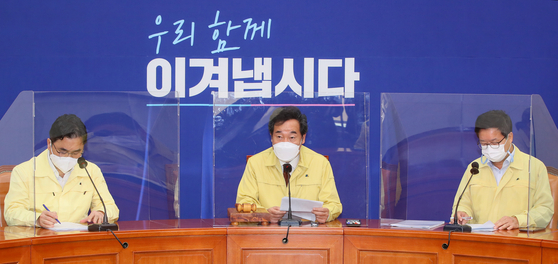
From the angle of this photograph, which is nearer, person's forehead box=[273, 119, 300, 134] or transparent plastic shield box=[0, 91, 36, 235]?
transparent plastic shield box=[0, 91, 36, 235]

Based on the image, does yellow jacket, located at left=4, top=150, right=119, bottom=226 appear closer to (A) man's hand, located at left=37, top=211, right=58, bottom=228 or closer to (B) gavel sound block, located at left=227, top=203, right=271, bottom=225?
(A) man's hand, located at left=37, top=211, right=58, bottom=228

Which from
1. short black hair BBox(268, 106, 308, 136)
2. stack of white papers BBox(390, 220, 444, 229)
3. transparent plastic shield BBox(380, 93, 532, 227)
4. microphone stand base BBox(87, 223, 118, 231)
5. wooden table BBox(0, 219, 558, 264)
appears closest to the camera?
wooden table BBox(0, 219, 558, 264)

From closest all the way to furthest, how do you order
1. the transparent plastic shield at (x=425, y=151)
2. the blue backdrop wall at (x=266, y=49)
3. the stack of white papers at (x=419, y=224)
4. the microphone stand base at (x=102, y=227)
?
the microphone stand base at (x=102, y=227) < the stack of white papers at (x=419, y=224) < the transparent plastic shield at (x=425, y=151) < the blue backdrop wall at (x=266, y=49)

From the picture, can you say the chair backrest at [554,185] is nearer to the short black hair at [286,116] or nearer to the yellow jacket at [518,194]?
the yellow jacket at [518,194]

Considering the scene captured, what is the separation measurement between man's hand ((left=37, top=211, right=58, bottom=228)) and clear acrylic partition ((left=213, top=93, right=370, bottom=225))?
94 cm

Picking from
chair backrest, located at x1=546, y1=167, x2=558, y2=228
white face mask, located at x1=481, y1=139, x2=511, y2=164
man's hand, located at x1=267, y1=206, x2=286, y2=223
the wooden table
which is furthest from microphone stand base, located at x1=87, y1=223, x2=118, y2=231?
chair backrest, located at x1=546, y1=167, x2=558, y2=228

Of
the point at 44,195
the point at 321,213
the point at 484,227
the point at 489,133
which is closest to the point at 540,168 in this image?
the point at 489,133

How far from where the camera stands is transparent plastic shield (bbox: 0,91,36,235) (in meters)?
2.54

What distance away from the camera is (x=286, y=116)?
2.87 meters

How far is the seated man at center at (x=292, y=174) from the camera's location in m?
2.80

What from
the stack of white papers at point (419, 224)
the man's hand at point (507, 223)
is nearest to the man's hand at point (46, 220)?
the stack of white papers at point (419, 224)

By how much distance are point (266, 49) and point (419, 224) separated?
6.14 feet

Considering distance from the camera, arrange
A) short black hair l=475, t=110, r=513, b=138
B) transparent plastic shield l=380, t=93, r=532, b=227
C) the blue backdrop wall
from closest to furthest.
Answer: short black hair l=475, t=110, r=513, b=138 → transparent plastic shield l=380, t=93, r=532, b=227 → the blue backdrop wall

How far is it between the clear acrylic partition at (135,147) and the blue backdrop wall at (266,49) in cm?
74
